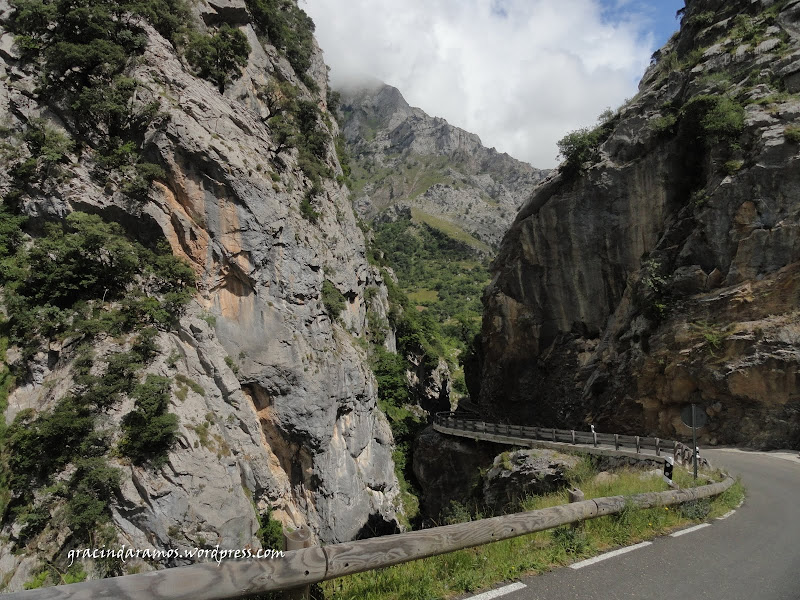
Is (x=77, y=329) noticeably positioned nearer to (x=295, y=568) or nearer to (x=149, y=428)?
(x=149, y=428)

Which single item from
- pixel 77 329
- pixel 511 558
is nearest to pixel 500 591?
pixel 511 558

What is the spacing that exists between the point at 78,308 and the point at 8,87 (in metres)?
12.6

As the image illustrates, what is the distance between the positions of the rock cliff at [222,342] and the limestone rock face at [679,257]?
15.6m

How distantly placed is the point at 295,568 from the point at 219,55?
32675 mm

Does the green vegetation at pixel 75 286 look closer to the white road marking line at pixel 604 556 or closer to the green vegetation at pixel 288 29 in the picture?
the white road marking line at pixel 604 556

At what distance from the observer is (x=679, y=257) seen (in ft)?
85.2

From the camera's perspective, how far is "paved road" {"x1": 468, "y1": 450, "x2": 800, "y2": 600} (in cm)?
498

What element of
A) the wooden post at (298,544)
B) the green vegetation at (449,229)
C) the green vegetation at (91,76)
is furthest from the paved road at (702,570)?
the green vegetation at (449,229)

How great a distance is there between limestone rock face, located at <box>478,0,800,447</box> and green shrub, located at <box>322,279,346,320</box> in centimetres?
1514

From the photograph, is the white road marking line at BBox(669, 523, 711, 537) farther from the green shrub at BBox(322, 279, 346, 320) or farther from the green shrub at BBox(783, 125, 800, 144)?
the green shrub at BBox(322, 279, 346, 320)

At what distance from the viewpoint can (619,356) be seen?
27.6m

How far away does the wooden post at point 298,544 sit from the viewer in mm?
3828

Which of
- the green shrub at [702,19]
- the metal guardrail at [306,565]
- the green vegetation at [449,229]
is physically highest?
the green vegetation at [449,229]

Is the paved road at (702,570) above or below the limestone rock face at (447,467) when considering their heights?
above
